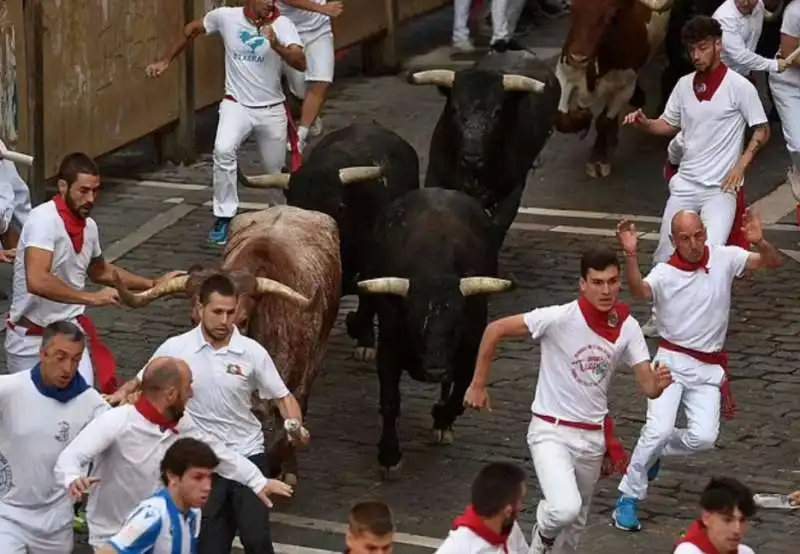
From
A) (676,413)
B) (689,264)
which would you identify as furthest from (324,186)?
(676,413)

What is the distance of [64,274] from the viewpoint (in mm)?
11297

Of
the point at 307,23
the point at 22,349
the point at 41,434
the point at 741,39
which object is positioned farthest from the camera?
the point at 307,23

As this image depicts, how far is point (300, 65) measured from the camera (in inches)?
618

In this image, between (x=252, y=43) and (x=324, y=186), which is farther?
(x=252, y=43)

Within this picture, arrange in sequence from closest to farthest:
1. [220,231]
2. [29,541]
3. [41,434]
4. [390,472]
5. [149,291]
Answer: [41,434]
[29,541]
[149,291]
[390,472]
[220,231]

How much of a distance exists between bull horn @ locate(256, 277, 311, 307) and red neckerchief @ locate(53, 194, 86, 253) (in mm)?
1032

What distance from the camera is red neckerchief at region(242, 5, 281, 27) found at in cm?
1593

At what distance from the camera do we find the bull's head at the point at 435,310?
39.3 feet

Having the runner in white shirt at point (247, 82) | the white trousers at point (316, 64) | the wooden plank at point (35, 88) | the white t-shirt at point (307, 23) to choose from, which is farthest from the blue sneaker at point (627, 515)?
the white t-shirt at point (307, 23)

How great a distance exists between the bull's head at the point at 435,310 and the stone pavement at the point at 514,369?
782 mm

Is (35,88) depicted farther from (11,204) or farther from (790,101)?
(790,101)

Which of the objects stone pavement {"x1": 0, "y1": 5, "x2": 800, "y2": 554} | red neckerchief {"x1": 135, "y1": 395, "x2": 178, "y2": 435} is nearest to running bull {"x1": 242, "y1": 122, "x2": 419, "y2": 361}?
stone pavement {"x1": 0, "y1": 5, "x2": 800, "y2": 554}

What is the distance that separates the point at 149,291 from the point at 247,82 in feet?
17.4

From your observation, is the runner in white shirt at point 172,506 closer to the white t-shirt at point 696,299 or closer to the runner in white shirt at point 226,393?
the runner in white shirt at point 226,393
